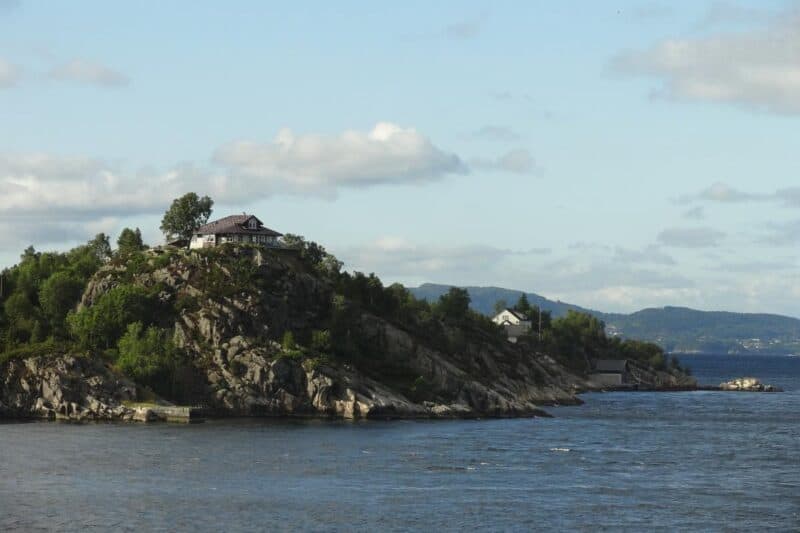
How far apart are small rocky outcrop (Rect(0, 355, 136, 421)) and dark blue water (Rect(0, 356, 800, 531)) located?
38.3ft

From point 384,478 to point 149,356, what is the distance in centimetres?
7825

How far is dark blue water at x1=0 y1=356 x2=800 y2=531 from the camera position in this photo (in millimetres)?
98875

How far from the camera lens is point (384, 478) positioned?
12200 cm

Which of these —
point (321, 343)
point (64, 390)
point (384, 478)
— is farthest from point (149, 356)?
point (384, 478)

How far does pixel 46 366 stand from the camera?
183000mm

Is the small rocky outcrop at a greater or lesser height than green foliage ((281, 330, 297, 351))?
lesser

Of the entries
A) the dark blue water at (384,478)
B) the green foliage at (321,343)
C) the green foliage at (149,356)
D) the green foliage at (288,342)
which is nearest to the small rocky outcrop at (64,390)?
the green foliage at (149,356)

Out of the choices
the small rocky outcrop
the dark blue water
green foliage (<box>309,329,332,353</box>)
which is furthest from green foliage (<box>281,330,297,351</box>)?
the small rocky outcrop

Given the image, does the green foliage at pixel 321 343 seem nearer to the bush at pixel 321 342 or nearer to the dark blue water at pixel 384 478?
the bush at pixel 321 342

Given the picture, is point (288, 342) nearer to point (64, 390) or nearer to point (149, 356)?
point (149, 356)

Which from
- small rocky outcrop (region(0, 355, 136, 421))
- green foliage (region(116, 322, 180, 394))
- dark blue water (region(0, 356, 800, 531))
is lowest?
dark blue water (region(0, 356, 800, 531))

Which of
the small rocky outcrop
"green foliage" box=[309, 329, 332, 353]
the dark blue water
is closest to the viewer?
the dark blue water

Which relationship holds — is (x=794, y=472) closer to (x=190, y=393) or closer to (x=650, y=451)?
(x=650, y=451)

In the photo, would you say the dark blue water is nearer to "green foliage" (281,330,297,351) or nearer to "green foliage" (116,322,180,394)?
"green foliage" (116,322,180,394)
